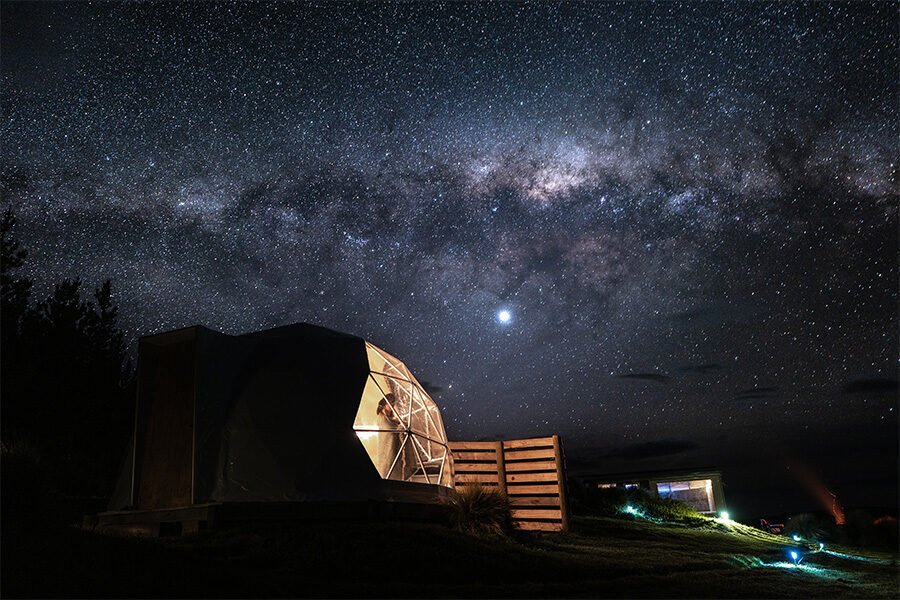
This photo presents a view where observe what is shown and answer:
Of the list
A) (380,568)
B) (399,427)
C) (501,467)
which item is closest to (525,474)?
(501,467)

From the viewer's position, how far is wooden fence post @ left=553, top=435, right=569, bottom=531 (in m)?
14.0

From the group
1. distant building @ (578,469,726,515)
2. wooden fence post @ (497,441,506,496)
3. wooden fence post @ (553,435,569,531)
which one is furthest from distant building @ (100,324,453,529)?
distant building @ (578,469,726,515)

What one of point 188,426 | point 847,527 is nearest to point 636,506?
point 847,527

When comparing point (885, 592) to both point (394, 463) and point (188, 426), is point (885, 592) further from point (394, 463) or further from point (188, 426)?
point (188, 426)

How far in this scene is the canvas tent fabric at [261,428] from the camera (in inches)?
429

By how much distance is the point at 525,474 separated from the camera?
1477cm

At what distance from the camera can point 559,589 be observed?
7664 millimetres

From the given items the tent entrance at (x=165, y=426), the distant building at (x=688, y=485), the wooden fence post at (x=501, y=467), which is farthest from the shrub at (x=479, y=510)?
the distant building at (x=688, y=485)

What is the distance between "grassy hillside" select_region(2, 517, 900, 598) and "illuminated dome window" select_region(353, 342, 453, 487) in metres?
2.37

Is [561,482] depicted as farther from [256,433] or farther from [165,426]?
[165,426]

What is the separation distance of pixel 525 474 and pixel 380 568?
24.0 feet

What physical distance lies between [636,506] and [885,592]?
13855 mm

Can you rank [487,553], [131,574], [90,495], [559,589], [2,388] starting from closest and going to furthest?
[131,574] → [559,589] → [487,553] → [2,388] → [90,495]

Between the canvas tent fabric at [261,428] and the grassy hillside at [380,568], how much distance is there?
128cm
